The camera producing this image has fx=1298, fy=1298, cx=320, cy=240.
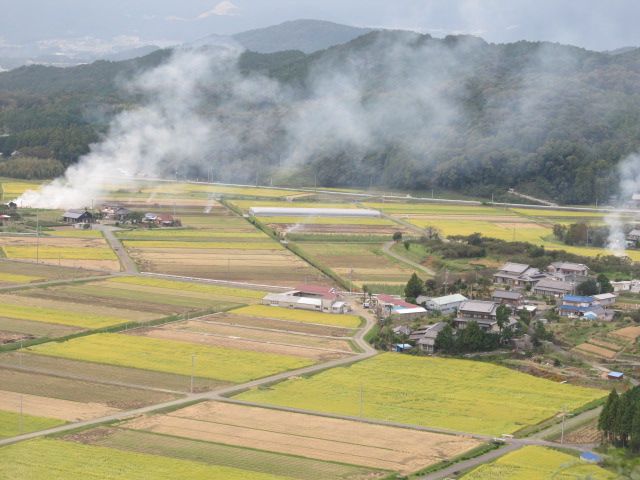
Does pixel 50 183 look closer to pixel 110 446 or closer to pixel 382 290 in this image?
pixel 382 290

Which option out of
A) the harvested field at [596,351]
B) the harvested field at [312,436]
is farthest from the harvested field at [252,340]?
the harvested field at [596,351]

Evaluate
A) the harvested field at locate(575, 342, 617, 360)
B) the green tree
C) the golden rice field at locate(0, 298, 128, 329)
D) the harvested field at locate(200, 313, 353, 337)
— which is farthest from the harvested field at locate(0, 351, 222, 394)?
the green tree

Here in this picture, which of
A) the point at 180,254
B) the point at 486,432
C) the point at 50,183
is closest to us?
the point at 486,432

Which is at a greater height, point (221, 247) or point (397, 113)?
point (397, 113)

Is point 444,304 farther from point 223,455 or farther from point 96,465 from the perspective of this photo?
point 96,465

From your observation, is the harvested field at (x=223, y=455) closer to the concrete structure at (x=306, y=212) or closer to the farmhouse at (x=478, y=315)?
the farmhouse at (x=478, y=315)

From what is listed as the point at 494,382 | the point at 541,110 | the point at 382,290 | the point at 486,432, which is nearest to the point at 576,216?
the point at 541,110

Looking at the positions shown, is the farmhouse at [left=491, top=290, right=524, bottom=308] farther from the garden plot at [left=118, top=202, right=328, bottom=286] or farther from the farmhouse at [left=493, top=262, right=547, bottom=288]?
the garden plot at [left=118, top=202, right=328, bottom=286]
